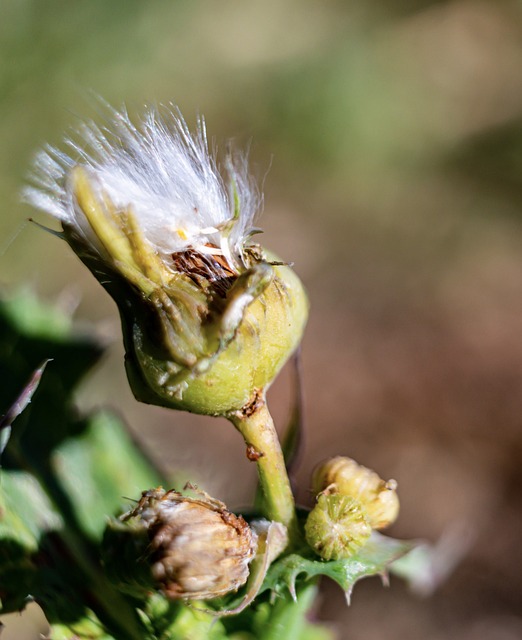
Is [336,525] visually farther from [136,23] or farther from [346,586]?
[136,23]

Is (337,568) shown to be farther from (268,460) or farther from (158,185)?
(158,185)

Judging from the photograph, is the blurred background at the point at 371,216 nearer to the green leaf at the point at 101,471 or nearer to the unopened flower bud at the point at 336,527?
the green leaf at the point at 101,471

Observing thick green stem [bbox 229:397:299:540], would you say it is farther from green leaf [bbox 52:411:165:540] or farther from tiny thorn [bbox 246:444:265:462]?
green leaf [bbox 52:411:165:540]

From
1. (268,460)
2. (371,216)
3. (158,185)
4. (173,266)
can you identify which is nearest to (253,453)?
(268,460)

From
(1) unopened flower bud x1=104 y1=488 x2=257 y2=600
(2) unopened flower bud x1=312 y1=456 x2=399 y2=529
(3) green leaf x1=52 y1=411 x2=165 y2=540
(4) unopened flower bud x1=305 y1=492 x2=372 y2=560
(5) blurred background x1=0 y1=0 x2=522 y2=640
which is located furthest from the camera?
(5) blurred background x1=0 y1=0 x2=522 y2=640

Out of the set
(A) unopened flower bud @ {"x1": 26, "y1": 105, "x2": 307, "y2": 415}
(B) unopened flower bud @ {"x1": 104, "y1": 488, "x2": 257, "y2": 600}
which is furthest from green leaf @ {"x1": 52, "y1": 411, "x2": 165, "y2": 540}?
(A) unopened flower bud @ {"x1": 26, "y1": 105, "x2": 307, "y2": 415}

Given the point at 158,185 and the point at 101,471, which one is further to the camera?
the point at 101,471
